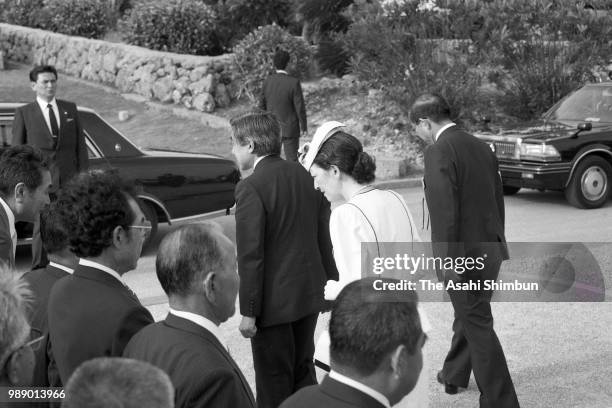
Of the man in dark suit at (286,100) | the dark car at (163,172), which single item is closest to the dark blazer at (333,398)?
the dark car at (163,172)

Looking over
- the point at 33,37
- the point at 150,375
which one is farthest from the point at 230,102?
the point at 150,375

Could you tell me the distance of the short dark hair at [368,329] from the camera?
253 cm

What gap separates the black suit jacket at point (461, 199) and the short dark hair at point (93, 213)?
2063 millimetres

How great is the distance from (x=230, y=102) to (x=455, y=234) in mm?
14258

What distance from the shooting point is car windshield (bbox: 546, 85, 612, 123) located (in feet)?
41.9

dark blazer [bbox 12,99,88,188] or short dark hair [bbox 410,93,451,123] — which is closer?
short dark hair [bbox 410,93,451,123]

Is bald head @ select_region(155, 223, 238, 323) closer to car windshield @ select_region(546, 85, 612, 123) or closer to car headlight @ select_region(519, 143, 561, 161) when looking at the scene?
car headlight @ select_region(519, 143, 561, 161)

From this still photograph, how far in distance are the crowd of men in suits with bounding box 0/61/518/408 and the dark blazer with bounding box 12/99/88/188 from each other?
11.8 feet

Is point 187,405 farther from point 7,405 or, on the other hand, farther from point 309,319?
point 309,319

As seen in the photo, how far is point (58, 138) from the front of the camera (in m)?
8.45

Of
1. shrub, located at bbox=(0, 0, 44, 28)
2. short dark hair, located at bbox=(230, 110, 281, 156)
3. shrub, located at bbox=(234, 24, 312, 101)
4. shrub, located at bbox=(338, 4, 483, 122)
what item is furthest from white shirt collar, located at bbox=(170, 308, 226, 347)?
shrub, located at bbox=(0, 0, 44, 28)

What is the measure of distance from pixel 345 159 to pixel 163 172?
5483 mm

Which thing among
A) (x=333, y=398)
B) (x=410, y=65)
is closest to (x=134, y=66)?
(x=410, y=65)

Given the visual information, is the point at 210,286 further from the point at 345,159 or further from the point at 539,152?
the point at 539,152
